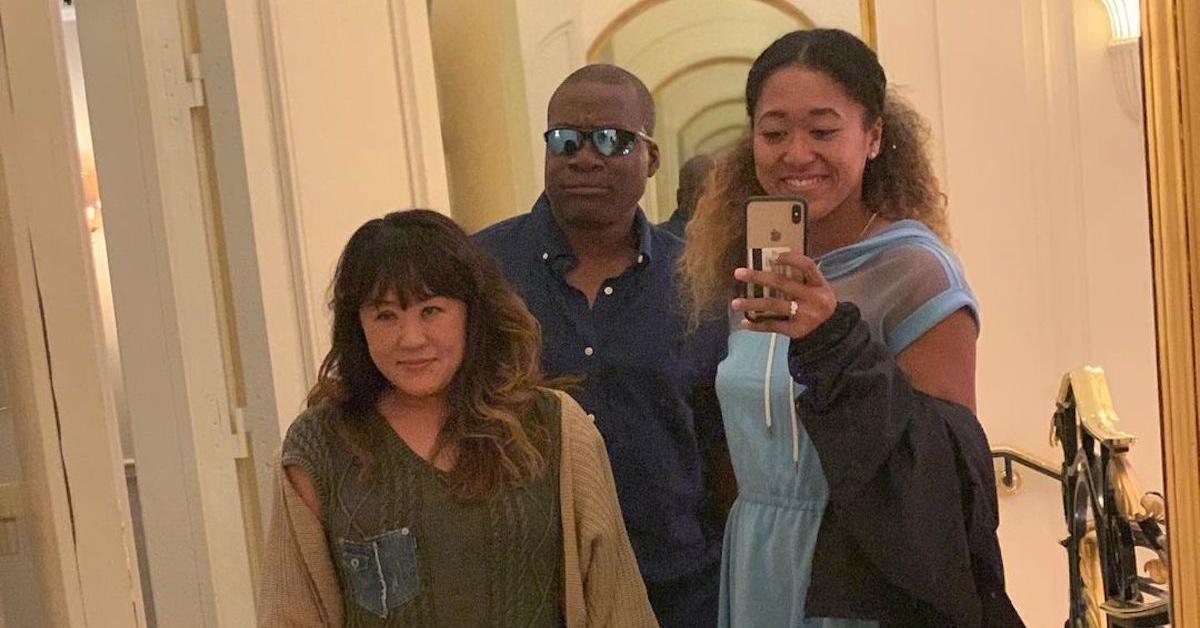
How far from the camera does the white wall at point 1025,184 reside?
49.7 inches

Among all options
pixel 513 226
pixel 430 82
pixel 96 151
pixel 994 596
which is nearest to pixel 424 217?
pixel 513 226

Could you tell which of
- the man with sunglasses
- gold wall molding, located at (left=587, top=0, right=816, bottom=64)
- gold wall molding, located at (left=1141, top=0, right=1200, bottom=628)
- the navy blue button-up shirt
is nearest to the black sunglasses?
the man with sunglasses

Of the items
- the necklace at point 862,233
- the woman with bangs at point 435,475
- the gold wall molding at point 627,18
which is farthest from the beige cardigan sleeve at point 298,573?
the gold wall molding at point 627,18

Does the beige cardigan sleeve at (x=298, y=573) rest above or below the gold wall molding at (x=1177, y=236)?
below

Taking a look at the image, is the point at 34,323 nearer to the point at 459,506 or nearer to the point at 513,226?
the point at 459,506

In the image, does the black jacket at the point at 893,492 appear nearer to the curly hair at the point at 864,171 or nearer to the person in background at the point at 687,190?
the curly hair at the point at 864,171

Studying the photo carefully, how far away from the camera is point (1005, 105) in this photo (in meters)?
1.46

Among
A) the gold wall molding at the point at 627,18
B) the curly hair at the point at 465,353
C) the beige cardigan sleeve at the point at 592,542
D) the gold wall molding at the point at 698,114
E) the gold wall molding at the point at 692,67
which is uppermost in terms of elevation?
the gold wall molding at the point at 627,18

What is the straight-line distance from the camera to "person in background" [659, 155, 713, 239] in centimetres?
119

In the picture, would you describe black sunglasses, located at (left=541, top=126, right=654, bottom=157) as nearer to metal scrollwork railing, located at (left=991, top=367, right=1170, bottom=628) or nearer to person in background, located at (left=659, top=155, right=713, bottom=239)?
person in background, located at (left=659, top=155, right=713, bottom=239)

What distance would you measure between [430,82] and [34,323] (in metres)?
1.06

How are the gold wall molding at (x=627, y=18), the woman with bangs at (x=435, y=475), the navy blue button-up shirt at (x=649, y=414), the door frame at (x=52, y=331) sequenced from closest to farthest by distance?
the door frame at (x=52, y=331)
the woman with bangs at (x=435, y=475)
the navy blue button-up shirt at (x=649, y=414)
the gold wall molding at (x=627, y=18)

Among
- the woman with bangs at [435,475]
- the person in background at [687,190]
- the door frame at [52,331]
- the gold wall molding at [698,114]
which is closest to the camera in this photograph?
the door frame at [52,331]

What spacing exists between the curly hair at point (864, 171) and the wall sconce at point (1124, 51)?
0.15 meters
